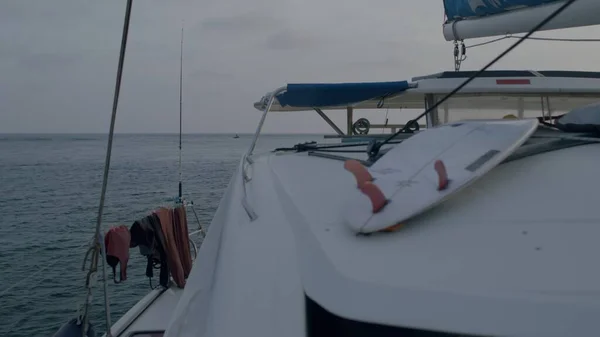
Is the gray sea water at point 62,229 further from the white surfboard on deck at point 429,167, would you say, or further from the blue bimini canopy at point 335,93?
the white surfboard on deck at point 429,167

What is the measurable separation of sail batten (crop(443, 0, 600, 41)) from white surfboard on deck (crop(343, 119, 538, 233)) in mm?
2092

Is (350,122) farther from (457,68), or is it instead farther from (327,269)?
(327,269)

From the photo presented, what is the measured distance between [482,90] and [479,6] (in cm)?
76

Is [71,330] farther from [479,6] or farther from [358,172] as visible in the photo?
[479,6]

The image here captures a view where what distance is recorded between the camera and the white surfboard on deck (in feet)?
4.56

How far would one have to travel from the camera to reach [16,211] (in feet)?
59.4

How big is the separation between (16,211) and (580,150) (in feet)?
63.6

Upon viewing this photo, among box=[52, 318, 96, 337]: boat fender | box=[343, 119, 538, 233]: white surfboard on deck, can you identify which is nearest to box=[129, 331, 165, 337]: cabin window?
box=[52, 318, 96, 337]: boat fender

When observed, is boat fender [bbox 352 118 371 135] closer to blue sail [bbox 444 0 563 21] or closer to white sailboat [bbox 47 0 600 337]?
blue sail [bbox 444 0 563 21]

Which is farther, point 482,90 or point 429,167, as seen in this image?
point 482,90

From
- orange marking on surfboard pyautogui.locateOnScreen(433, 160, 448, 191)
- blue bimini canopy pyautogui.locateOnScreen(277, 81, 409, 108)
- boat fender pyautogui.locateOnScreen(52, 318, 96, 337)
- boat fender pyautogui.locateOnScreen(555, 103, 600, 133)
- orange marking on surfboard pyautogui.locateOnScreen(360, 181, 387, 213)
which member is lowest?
boat fender pyautogui.locateOnScreen(52, 318, 96, 337)

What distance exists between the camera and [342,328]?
1147 mm

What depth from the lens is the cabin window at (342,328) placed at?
1055 millimetres

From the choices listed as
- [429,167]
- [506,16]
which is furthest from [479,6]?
[429,167]
